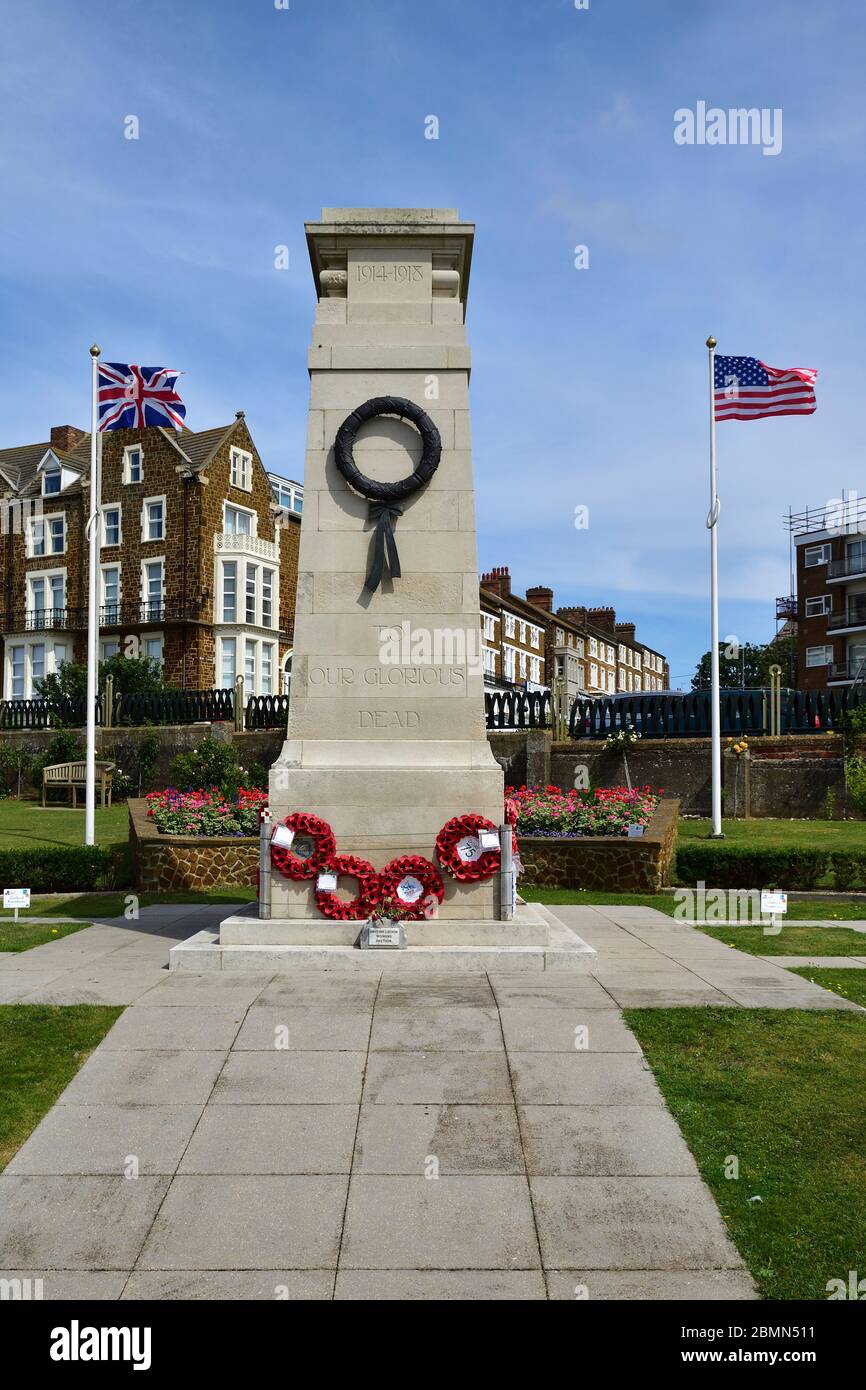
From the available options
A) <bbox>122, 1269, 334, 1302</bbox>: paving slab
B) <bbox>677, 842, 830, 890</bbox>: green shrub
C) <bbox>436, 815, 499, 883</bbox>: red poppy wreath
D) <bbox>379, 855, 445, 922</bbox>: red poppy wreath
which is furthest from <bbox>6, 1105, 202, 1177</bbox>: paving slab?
<bbox>677, 842, 830, 890</bbox>: green shrub

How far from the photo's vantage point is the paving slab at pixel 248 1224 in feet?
15.4

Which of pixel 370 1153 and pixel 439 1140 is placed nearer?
pixel 370 1153

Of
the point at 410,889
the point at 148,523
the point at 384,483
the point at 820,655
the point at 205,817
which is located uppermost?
the point at 148,523

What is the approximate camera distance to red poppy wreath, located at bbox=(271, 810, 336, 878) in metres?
10.2

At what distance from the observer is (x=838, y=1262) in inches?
179

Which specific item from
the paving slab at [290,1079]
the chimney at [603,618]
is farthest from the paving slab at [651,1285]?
the chimney at [603,618]

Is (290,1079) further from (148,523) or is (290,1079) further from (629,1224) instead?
(148,523)

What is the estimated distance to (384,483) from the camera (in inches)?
435

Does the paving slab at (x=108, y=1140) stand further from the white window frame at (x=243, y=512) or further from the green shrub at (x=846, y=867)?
the white window frame at (x=243, y=512)

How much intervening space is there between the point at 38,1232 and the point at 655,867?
469 inches

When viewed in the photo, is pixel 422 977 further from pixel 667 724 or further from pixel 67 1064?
pixel 667 724

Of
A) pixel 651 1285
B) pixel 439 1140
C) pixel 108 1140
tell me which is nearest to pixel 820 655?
pixel 439 1140

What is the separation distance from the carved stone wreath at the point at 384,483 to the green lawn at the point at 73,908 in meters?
5.43

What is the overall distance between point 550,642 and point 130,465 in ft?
89.9
